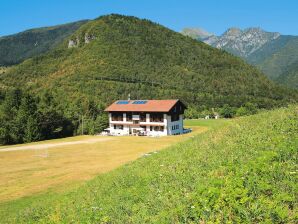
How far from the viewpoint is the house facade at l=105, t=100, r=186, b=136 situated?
2972 inches

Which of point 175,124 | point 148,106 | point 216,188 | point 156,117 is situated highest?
point 148,106

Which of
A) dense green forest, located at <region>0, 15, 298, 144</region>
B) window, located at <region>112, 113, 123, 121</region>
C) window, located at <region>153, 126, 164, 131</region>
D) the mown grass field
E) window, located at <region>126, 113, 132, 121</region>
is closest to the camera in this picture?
the mown grass field

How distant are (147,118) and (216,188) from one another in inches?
2674

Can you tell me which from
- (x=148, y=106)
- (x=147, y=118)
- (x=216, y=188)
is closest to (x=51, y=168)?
(x=216, y=188)

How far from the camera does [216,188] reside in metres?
9.87

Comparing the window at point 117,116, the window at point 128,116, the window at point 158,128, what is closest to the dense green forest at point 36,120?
the window at point 117,116

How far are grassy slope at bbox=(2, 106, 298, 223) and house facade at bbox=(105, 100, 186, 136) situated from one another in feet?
187

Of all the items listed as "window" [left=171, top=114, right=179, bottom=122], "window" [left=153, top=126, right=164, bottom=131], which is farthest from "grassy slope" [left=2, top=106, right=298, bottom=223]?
"window" [left=171, top=114, right=179, bottom=122]

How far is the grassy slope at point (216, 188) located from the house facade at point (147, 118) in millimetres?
57134

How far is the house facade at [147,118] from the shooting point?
248 feet

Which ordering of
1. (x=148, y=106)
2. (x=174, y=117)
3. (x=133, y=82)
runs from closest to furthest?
(x=174, y=117), (x=148, y=106), (x=133, y=82)

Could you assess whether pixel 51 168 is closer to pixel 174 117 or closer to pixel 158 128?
pixel 158 128

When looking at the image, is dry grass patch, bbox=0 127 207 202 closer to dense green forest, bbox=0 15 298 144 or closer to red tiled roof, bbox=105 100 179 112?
red tiled roof, bbox=105 100 179 112

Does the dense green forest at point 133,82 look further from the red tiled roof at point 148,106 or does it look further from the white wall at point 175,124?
the white wall at point 175,124
